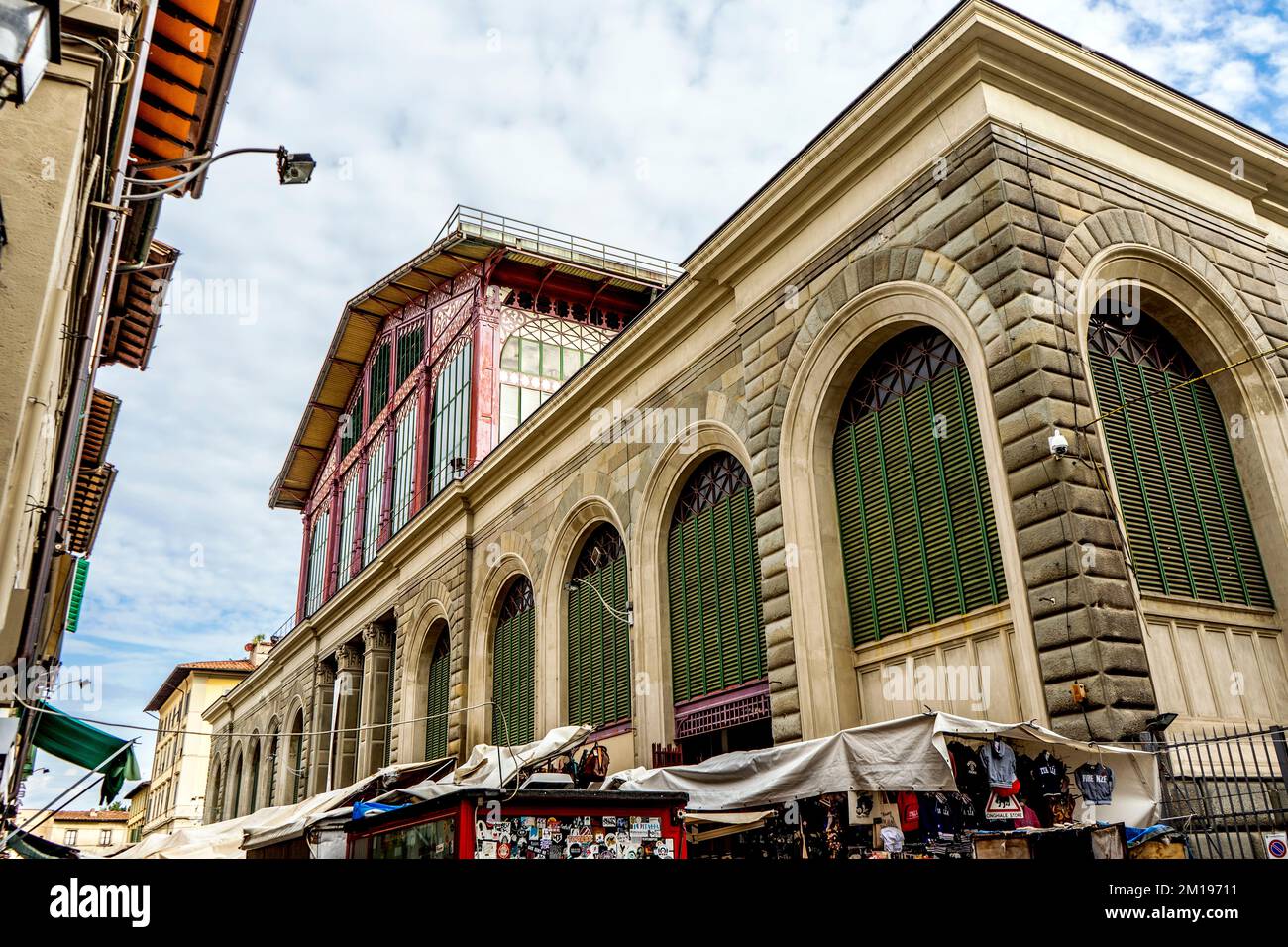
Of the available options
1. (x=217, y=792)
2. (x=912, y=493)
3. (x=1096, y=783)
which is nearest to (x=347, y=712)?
(x=217, y=792)

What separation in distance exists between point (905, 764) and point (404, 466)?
86.3 feet

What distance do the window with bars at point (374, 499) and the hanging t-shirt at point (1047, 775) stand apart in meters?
28.5

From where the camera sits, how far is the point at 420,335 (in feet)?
112

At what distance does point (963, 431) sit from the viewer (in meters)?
12.1

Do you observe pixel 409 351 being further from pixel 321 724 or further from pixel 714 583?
pixel 714 583

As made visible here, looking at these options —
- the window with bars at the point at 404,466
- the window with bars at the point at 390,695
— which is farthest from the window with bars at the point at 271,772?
the window with bars at the point at 404,466

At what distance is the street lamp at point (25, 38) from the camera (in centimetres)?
477

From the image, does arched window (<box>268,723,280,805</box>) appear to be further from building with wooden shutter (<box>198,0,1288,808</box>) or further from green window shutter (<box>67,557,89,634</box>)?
building with wooden shutter (<box>198,0,1288,808</box>)

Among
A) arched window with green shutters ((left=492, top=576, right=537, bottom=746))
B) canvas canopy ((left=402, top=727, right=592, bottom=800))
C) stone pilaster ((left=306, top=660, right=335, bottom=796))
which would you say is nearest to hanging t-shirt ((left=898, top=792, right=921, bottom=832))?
canvas canopy ((left=402, top=727, right=592, bottom=800))

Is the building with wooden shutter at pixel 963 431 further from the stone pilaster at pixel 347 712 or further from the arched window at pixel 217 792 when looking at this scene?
the arched window at pixel 217 792
